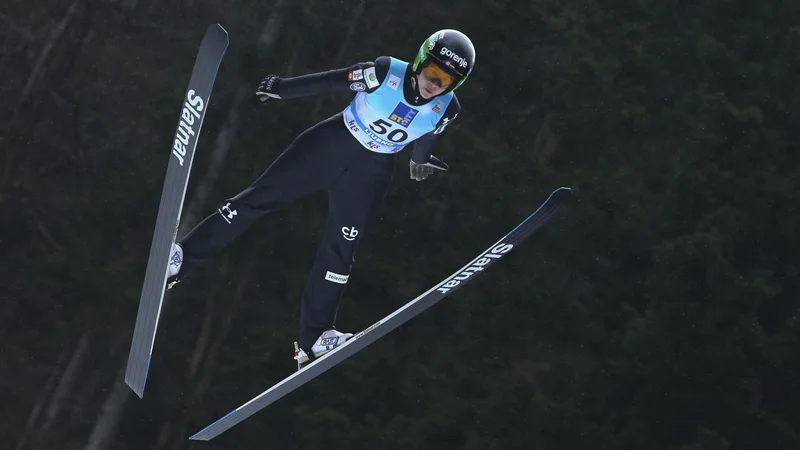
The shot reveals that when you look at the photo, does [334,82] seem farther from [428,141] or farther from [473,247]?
[473,247]

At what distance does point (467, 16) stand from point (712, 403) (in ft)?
12.1

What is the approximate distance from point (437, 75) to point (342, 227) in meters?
1.16

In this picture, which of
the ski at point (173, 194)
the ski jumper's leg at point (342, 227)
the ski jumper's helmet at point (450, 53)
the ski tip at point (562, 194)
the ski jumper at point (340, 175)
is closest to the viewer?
the ski at point (173, 194)

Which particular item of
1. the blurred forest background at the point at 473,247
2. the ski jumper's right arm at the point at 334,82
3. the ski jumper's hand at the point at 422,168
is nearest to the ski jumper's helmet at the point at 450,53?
the ski jumper's right arm at the point at 334,82

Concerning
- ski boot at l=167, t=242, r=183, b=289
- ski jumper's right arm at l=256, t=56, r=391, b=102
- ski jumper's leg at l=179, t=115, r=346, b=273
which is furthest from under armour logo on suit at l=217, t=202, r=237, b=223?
ski jumper's right arm at l=256, t=56, r=391, b=102

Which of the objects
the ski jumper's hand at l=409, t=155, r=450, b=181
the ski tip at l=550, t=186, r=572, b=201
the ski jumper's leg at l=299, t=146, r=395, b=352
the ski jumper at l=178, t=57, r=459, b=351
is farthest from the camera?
the ski jumper's hand at l=409, t=155, r=450, b=181

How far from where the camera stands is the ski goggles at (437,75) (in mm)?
6641

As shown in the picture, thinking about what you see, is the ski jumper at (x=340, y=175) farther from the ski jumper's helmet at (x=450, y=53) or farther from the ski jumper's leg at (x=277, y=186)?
the ski jumper's helmet at (x=450, y=53)

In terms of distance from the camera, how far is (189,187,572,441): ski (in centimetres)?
723

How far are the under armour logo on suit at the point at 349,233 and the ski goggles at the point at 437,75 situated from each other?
1085mm

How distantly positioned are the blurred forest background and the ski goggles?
275 cm

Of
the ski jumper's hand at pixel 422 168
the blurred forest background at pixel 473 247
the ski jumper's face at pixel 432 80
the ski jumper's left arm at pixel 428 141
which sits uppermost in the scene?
the ski jumper's face at pixel 432 80

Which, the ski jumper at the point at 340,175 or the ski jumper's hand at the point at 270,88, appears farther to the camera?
the ski jumper at the point at 340,175

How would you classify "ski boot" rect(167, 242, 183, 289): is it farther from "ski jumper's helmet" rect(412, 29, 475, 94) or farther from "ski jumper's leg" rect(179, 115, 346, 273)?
"ski jumper's helmet" rect(412, 29, 475, 94)
